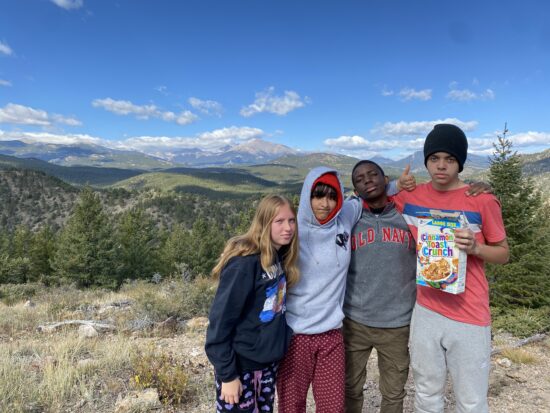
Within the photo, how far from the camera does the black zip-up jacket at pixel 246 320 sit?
2.00 meters

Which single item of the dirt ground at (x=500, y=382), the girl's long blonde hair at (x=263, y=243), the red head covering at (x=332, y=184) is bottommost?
the dirt ground at (x=500, y=382)

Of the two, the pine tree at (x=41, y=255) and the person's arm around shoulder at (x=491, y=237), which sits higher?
the person's arm around shoulder at (x=491, y=237)

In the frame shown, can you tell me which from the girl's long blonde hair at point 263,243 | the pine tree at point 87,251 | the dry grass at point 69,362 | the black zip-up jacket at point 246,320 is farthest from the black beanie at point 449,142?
the pine tree at point 87,251

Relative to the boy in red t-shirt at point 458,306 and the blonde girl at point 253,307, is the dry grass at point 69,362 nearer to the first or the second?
the blonde girl at point 253,307

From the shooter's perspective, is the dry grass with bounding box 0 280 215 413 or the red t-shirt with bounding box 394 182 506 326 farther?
the dry grass with bounding box 0 280 215 413

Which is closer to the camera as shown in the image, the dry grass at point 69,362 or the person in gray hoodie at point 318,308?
the person in gray hoodie at point 318,308

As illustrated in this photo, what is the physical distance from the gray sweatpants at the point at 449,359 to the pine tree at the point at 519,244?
22.1 feet

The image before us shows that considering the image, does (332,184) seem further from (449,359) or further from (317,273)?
(449,359)

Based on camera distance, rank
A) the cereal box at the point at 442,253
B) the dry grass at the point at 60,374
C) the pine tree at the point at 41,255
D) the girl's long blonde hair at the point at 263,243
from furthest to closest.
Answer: the pine tree at the point at 41,255 < the dry grass at the point at 60,374 < the girl's long blonde hair at the point at 263,243 < the cereal box at the point at 442,253

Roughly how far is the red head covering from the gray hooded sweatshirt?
21mm

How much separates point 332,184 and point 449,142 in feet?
2.57

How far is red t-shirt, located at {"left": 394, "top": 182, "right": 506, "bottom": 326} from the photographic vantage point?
2.08 metres

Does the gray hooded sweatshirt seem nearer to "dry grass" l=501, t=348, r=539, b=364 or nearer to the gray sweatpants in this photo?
the gray sweatpants

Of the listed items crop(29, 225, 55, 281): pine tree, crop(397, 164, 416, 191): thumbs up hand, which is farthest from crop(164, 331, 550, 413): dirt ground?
crop(29, 225, 55, 281): pine tree
